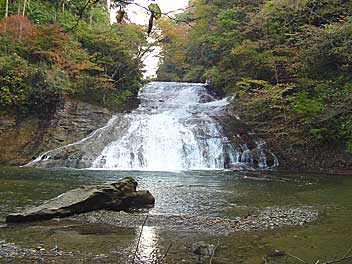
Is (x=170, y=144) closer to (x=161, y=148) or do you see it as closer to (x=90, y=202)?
(x=161, y=148)

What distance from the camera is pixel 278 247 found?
198 inches

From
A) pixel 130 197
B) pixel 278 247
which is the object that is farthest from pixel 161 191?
pixel 278 247

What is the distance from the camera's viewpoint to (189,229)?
6035 mm

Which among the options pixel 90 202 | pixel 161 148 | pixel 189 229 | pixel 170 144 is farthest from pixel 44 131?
pixel 189 229

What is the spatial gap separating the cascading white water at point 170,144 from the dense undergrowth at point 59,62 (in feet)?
10.0

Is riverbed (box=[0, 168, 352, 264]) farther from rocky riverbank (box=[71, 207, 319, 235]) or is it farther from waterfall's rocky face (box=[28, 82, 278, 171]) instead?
waterfall's rocky face (box=[28, 82, 278, 171])

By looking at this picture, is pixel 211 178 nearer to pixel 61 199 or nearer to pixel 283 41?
pixel 61 199

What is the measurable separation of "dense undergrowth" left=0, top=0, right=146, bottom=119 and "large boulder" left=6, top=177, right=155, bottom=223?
426 inches

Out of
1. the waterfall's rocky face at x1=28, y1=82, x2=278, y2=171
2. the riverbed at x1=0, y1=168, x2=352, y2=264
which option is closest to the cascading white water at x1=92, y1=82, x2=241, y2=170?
the waterfall's rocky face at x1=28, y1=82, x2=278, y2=171

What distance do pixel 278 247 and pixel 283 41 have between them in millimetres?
18251

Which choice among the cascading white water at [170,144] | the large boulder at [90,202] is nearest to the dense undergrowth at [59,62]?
the cascading white water at [170,144]

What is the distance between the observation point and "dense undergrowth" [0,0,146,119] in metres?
20.2

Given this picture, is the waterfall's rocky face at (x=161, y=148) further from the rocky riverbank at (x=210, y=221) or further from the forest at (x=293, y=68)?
the rocky riverbank at (x=210, y=221)

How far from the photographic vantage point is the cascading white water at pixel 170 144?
57.4ft
